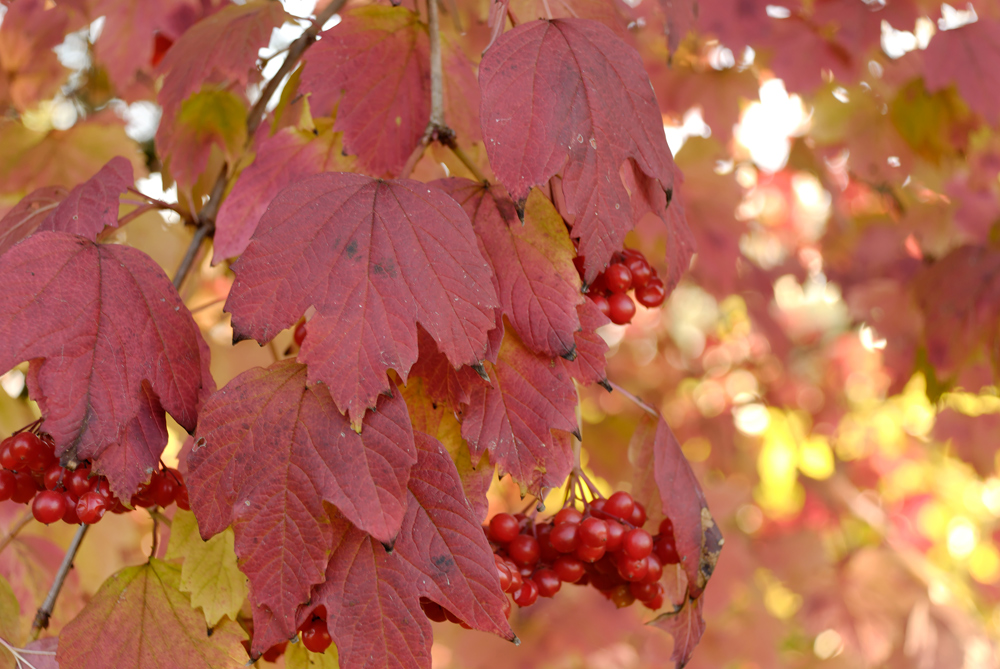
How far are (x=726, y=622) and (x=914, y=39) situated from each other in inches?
92.9

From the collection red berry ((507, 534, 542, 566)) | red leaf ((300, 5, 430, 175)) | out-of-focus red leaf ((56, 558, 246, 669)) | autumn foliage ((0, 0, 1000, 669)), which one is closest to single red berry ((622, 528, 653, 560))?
autumn foliage ((0, 0, 1000, 669))

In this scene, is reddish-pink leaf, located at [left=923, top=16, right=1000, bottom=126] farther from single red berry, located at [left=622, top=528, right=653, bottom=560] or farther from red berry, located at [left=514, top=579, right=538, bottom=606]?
red berry, located at [left=514, top=579, right=538, bottom=606]

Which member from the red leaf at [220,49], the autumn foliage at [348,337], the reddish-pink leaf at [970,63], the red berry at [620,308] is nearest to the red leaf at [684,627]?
the autumn foliage at [348,337]

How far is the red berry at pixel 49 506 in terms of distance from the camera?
81 centimetres

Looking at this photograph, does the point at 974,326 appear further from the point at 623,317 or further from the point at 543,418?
the point at 543,418

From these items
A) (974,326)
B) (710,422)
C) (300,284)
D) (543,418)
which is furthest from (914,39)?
(300,284)

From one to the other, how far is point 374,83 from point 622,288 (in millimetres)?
464

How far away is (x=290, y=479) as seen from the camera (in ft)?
2.40

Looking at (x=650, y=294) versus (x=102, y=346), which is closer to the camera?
(x=102, y=346)

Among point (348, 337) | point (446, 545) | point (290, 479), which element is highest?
point (348, 337)

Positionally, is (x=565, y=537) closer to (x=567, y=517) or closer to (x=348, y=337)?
(x=567, y=517)

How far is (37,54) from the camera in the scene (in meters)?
2.01

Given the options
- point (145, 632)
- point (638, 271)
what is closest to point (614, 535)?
point (638, 271)

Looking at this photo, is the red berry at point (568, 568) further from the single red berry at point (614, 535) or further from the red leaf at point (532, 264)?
the red leaf at point (532, 264)
